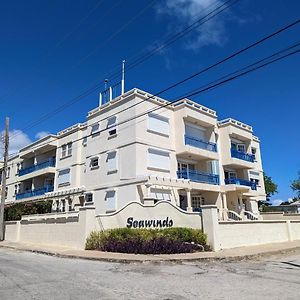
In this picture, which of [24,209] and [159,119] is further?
[24,209]

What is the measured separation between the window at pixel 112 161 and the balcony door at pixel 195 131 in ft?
23.6

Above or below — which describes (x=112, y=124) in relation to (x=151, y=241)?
above

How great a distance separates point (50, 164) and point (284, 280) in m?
31.1

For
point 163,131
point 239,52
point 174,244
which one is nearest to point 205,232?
point 174,244

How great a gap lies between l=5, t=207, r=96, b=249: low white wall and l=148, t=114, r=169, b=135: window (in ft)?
30.1

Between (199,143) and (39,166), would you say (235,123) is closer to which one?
(199,143)

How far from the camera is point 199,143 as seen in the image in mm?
31156

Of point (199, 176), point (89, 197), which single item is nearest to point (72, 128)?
point (89, 197)

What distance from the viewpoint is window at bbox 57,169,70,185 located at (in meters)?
33.7

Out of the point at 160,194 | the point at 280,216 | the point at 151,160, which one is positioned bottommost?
the point at 280,216

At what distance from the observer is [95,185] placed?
94.1 feet

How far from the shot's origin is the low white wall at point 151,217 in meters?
17.9

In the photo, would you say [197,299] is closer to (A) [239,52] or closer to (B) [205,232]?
(A) [239,52]

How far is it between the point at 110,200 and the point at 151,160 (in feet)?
14.7
